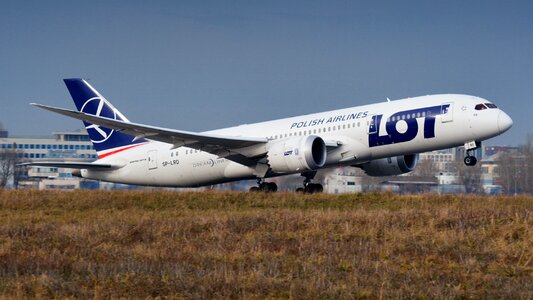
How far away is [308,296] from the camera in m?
13.8

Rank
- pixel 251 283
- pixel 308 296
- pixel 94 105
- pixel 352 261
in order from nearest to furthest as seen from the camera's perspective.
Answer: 1. pixel 308 296
2. pixel 251 283
3. pixel 352 261
4. pixel 94 105

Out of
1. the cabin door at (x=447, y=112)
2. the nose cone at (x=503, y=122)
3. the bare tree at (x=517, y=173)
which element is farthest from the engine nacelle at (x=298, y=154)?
the bare tree at (x=517, y=173)

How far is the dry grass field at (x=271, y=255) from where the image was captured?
14.5m

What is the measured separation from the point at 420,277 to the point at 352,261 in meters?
1.97

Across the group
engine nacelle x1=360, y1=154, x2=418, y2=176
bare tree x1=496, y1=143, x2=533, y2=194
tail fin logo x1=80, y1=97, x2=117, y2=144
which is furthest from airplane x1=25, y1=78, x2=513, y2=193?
bare tree x1=496, y1=143, x2=533, y2=194

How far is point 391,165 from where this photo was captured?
43156 mm

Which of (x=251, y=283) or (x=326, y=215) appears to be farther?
(x=326, y=215)

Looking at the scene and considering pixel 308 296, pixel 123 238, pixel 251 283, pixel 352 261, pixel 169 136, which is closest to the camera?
pixel 308 296

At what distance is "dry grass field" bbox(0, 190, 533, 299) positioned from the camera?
47.5ft

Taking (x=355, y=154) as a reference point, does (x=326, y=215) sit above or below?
below

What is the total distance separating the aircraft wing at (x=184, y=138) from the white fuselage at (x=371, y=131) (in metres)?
0.74

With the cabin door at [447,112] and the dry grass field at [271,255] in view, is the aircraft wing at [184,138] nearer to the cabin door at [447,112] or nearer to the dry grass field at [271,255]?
the dry grass field at [271,255]

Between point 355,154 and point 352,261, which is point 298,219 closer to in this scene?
point 352,261

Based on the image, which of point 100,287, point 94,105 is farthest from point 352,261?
point 94,105
